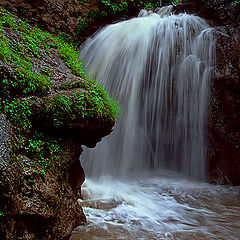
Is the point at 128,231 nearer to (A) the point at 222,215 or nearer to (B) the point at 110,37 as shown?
(A) the point at 222,215

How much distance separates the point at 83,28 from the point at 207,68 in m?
4.79

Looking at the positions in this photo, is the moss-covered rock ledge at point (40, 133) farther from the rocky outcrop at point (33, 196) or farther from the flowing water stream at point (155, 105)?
the flowing water stream at point (155, 105)

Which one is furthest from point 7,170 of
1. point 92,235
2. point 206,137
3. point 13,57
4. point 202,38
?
point 202,38

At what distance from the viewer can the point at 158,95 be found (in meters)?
6.61

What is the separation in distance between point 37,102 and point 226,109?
4.93 metres

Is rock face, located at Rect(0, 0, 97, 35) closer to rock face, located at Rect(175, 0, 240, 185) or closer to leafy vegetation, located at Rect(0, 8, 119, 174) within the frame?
leafy vegetation, located at Rect(0, 8, 119, 174)

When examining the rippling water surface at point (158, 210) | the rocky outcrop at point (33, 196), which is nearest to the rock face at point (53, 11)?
the rippling water surface at point (158, 210)

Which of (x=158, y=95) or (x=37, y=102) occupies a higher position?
(x=158, y=95)

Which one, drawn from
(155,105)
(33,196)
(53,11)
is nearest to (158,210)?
(33,196)

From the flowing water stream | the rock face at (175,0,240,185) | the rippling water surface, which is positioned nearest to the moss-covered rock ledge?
the rippling water surface

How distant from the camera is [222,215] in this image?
139 inches

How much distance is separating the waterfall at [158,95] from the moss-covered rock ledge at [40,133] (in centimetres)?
319

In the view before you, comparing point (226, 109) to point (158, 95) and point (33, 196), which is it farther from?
point (33, 196)

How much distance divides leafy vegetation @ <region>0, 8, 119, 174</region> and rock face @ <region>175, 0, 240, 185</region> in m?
3.80
